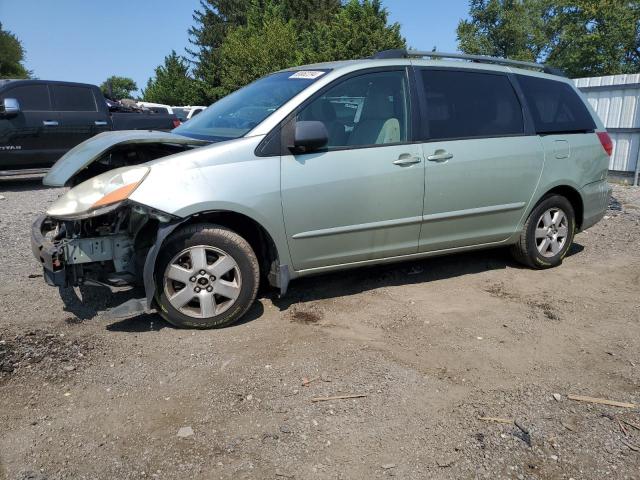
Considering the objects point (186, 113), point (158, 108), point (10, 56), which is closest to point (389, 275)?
point (158, 108)

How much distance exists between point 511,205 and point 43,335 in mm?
3917

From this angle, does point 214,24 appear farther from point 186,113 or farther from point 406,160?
point 406,160

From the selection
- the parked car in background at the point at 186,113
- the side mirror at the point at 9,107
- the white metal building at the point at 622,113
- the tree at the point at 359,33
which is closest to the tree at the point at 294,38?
the tree at the point at 359,33

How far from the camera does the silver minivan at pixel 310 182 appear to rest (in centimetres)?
366

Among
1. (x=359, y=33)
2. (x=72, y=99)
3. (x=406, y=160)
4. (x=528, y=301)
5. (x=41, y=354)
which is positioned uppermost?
(x=359, y=33)

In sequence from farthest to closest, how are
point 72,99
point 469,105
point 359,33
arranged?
point 359,33
point 72,99
point 469,105

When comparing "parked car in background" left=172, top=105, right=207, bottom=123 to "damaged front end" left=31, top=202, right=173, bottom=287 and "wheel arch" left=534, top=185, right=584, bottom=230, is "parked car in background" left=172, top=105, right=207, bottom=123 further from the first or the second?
"wheel arch" left=534, top=185, right=584, bottom=230

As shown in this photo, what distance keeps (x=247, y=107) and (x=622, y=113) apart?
9.54 m

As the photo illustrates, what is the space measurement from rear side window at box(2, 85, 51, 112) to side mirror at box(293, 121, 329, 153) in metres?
8.15

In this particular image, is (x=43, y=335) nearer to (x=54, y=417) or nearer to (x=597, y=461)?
(x=54, y=417)

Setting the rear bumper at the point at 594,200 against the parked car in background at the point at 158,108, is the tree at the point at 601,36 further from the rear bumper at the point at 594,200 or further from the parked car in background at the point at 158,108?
the rear bumper at the point at 594,200

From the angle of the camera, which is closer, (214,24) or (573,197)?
(573,197)

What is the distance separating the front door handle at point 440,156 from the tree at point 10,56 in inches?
2147

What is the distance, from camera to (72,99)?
10547 mm
